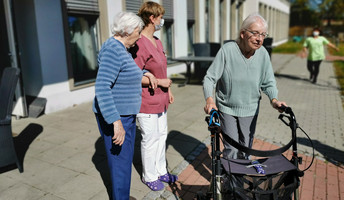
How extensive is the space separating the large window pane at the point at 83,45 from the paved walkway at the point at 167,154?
1130 millimetres

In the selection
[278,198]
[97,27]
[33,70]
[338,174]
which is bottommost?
[338,174]

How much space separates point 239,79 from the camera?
2.74 m

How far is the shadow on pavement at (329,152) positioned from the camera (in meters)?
4.16

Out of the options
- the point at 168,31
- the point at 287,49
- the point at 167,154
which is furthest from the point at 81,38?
the point at 287,49

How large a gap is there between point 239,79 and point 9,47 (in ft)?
16.6

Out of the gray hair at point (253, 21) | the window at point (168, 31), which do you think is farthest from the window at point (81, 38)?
the gray hair at point (253, 21)

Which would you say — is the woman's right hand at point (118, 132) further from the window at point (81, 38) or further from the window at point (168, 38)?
the window at point (168, 38)

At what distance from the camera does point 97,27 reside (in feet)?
26.5

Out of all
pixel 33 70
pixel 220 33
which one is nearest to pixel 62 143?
pixel 33 70

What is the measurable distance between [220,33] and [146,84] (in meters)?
14.7

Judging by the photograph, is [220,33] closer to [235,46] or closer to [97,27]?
[97,27]

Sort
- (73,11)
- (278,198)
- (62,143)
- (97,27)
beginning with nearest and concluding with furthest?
1. (278,198)
2. (62,143)
3. (73,11)
4. (97,27)

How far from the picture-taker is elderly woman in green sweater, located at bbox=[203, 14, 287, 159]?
2.64m

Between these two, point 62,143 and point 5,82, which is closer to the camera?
point 5,82
